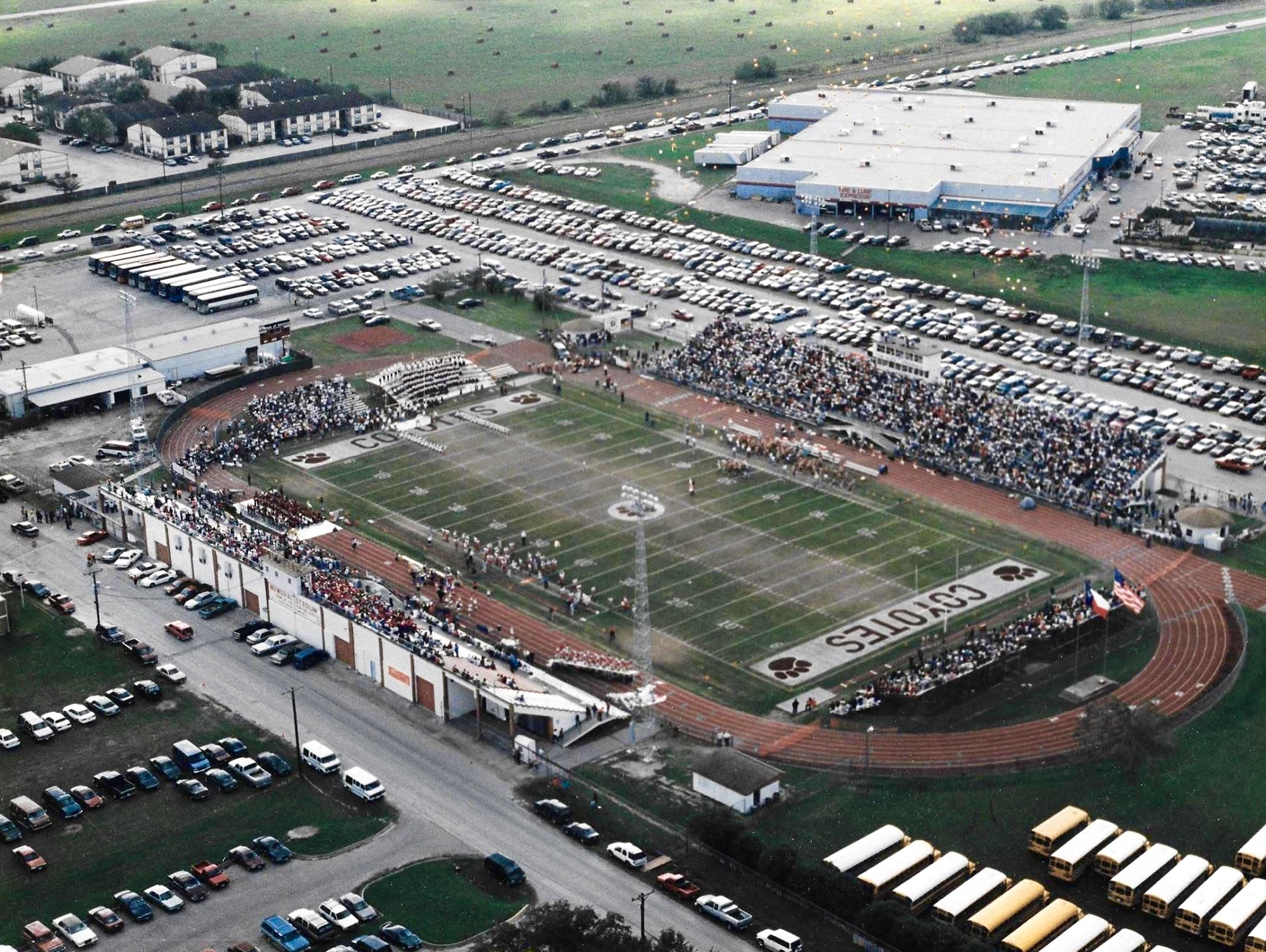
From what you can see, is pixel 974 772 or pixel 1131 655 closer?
pixel 974 772

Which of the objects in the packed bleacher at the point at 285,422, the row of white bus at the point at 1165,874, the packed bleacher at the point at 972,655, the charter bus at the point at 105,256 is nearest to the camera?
the row of white bus at the point at 1165,874

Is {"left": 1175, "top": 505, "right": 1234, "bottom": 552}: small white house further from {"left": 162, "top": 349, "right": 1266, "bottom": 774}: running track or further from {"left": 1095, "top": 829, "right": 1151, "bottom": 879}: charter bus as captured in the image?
{"left": 1095, "top": 829, "right": 1151, "bottom": 879}: charter bus

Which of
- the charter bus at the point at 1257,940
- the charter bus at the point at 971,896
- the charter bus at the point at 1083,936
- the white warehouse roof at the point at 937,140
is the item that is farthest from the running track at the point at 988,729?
the white warehouse roof at the point at 937,140

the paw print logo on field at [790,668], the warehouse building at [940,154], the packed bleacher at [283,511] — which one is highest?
the warehouse building at [940,154]

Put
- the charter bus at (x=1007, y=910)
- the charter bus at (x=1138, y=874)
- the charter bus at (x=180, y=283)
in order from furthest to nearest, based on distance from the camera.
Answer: the charter bus at (x=180, y=283)
the charter bus at (x=1138, y=874)
the charter bus at (x=1007, y=910)

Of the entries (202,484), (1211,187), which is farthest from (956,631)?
(1211,187)

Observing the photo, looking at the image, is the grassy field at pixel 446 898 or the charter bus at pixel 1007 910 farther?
the grassy field at pixel 446 898

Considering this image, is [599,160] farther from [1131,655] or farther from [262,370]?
[1131,655]

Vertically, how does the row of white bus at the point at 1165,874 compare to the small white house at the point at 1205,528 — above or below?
below

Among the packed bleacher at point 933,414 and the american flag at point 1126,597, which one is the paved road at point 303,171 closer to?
the packed bleacher at point 933,414
